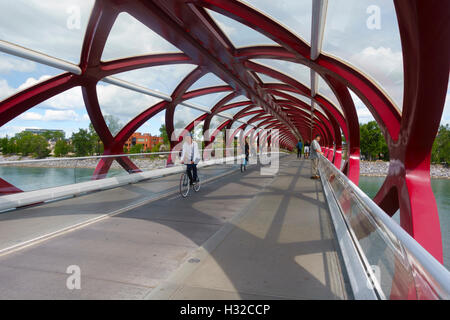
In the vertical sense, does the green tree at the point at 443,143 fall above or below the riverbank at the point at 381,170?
above

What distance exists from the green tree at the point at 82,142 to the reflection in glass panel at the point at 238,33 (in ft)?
87.4

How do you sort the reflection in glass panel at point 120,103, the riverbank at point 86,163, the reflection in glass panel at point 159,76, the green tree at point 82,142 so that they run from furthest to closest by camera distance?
the green tree at point 82,142, the reflection in glass panel at point 120,103, the reflection in glass panel at point 159,76, the riverbank at point 86,163

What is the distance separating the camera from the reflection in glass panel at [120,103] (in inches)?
605

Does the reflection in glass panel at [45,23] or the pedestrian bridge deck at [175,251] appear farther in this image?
the reflection in glass panel at [45,23]

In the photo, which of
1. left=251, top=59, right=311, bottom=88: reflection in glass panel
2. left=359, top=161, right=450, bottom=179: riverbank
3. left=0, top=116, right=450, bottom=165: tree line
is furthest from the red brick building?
left=251, top=59, right=311, bottom=88: reflection in glass panel

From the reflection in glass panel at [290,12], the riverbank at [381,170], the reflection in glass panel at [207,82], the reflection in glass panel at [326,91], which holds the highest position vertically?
the reflection in glass panel at [207,82]

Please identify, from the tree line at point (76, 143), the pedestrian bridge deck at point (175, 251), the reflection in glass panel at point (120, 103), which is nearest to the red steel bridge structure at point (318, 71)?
the reflection in glass panel at point (120, 103)

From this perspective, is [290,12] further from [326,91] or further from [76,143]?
[76,143]

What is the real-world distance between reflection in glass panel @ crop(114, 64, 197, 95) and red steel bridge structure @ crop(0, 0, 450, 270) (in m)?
0.51

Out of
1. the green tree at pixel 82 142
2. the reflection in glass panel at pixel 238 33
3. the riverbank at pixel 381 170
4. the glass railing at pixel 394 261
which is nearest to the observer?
the glass railing at pixel 394 261

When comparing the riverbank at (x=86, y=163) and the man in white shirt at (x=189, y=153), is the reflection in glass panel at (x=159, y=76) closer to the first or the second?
the riverbank at (x=86, y=163)

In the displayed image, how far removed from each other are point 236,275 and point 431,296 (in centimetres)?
231

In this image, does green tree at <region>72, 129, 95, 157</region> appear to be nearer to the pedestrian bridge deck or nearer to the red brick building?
the pedestrian bridge deck

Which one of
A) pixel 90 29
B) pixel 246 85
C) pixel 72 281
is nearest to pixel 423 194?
pixel 72 281
